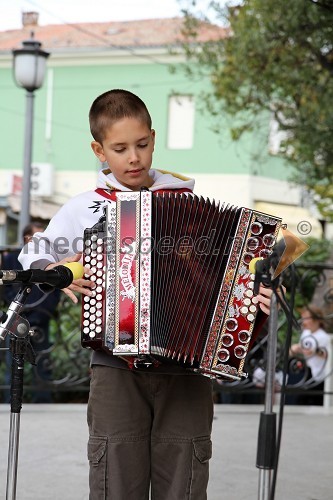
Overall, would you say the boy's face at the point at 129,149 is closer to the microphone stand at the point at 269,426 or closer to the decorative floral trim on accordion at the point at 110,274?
the decorative floral trim on accordion at the point at 110,274

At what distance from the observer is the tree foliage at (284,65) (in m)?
9.16

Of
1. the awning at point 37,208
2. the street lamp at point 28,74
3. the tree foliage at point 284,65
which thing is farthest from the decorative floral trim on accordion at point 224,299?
the awning at point 37,208

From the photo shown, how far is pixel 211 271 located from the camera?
309cm

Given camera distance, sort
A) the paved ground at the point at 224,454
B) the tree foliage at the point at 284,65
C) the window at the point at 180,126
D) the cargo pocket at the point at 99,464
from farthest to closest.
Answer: the window at the point at 180,126, the tree foliage at the point at 284,65, the paved ground at the point at 224,454, the cargo pocket at the point at 99,464

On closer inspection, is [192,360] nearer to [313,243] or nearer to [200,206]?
[200,206]

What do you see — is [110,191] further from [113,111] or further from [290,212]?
[290,212]

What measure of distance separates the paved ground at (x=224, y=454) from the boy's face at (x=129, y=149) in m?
1.49

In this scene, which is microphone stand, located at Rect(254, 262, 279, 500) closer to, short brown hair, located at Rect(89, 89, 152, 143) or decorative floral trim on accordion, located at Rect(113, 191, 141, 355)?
decorative floral trim on accordion, located at Rect(113, 191, 141, 355)

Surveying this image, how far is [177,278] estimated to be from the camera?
3.07 m

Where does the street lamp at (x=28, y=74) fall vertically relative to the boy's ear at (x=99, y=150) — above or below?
above

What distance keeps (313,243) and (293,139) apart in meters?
3.56

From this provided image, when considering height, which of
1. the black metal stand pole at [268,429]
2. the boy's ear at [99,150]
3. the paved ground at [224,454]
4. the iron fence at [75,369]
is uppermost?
the boy's ear at [99,150]

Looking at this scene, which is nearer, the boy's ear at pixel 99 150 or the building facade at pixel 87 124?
the boy's ear at pixel 99 150

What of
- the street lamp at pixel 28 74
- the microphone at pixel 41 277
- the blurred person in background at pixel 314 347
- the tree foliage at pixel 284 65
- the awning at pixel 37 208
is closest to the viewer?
the microphone at pixel 41 277
